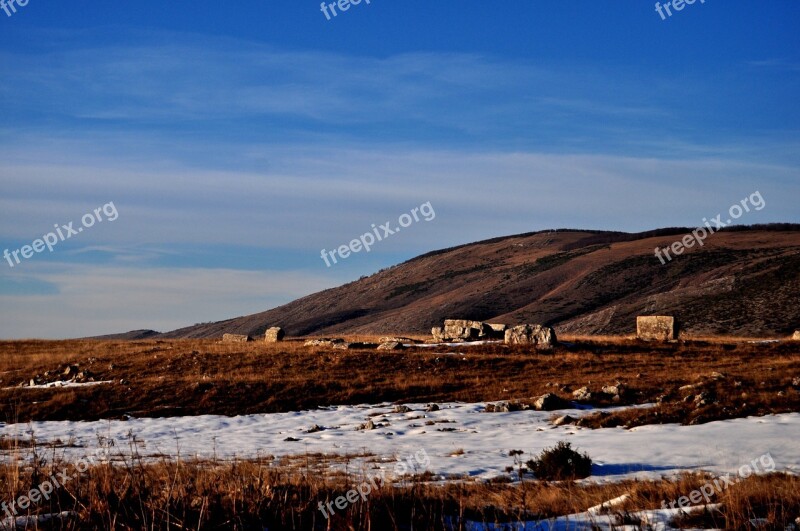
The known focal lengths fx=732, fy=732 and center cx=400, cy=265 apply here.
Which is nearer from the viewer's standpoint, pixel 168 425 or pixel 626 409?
pixel 626 409

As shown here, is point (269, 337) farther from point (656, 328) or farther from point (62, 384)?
point (656, 328)

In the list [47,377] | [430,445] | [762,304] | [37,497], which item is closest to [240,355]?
[47,377]

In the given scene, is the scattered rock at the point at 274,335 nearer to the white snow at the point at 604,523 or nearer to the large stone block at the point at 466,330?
the large stone block at the point at 466,330

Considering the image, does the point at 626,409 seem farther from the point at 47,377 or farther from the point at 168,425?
the point at 47,377

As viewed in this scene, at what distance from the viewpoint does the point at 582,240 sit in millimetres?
175250

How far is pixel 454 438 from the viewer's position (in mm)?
19797

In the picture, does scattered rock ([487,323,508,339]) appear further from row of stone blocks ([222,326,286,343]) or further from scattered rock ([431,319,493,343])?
row of stone blocks ([222,326,286,343])

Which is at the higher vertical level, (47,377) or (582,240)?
(582,240)

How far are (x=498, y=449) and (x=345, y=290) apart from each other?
16936 centimetres

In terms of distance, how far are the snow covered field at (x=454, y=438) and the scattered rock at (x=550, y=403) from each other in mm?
454

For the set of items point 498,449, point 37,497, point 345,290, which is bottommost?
point 498,449

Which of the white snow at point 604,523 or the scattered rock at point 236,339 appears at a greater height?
the scattered rock at point 236,339

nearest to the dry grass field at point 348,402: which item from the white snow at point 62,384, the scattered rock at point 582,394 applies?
the scattered rock at point 582,394

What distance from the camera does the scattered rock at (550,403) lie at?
23.8m
